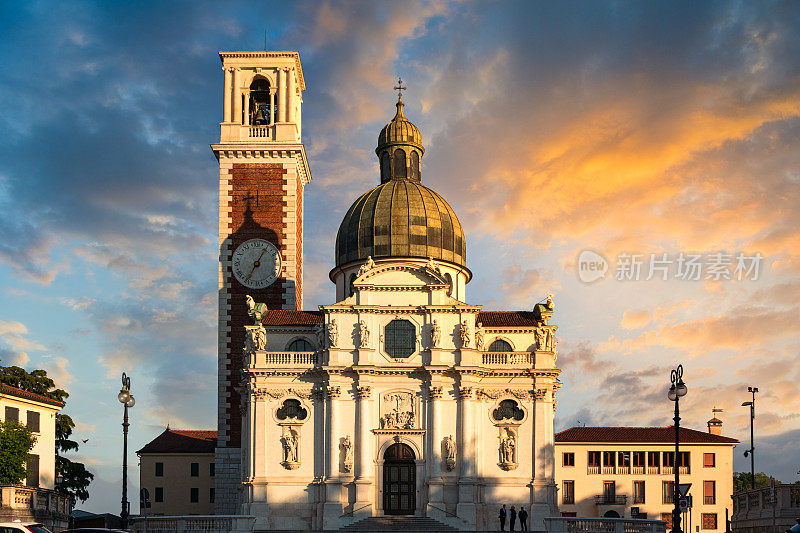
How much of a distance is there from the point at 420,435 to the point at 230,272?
18284mm

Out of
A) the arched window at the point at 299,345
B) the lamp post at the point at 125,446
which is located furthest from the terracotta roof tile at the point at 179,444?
the lamp post at the point at 125,446

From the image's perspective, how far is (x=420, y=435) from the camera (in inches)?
2315

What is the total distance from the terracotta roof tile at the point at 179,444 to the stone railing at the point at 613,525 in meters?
48.2

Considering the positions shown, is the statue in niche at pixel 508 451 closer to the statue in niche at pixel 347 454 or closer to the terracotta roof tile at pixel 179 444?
the statue in niche at pixel 347 454

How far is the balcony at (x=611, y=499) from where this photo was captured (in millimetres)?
80938

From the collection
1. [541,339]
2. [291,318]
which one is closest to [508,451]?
[541,339]

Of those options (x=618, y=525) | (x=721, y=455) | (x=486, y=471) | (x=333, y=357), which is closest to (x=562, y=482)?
(x=721, y=455)

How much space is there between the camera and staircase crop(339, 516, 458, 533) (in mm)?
55312

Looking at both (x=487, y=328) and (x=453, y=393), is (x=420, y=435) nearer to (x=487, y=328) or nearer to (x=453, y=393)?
(x=453, y=393)

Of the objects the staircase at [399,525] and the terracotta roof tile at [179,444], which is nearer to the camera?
the staircase at [399,525]

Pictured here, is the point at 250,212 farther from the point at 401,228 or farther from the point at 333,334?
the point at 333,334

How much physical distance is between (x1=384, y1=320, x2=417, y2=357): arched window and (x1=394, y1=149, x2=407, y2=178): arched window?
14945 millimetres

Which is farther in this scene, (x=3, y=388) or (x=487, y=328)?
(x=487, y=328)

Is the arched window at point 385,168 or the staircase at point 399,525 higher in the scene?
the arched window at point 385,168
